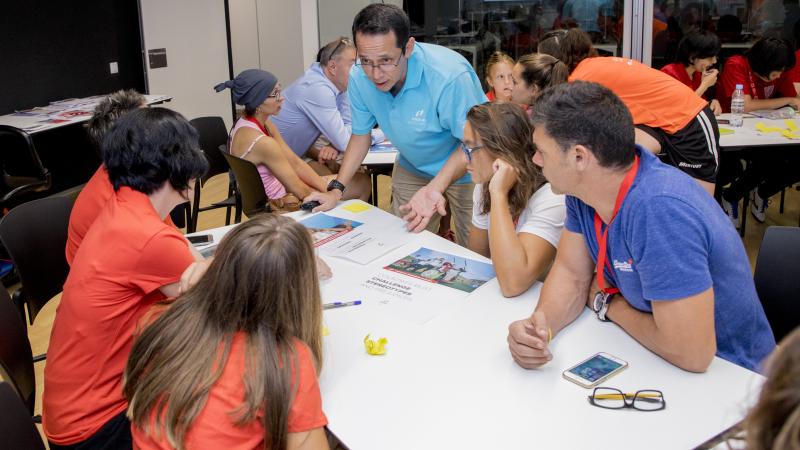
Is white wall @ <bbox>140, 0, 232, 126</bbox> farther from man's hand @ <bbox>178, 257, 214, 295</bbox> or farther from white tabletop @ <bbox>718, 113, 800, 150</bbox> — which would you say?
man's hand @ <bbox>178, 257, 214, 295</bbox>

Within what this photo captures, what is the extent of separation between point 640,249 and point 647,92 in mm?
2154

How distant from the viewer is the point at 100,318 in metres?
1.87

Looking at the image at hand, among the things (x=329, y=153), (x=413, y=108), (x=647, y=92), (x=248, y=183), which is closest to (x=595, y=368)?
(x=413, y=108)

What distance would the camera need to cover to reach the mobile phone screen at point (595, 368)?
1725 millimetres

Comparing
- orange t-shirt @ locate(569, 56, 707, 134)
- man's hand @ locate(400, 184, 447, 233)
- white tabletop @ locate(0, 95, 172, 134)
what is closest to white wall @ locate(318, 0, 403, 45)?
white tabletop @ locate(0, 95, 172, 134)

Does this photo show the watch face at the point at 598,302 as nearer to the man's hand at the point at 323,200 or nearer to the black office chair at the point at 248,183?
the man's hand at the point at 323,200

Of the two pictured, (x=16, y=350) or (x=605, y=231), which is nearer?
(x=605, y=231)

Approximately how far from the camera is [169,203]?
7.00 ft

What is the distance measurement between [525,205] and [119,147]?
4.24ft

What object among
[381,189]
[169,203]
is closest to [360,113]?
[169,203]

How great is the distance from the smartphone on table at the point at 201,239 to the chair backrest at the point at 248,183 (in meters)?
0.87

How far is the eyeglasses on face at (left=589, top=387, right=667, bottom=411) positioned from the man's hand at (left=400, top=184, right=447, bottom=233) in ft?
4.10

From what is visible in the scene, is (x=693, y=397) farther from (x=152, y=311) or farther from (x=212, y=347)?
(x=152, y=311)

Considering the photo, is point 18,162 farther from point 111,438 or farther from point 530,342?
point 530,342
